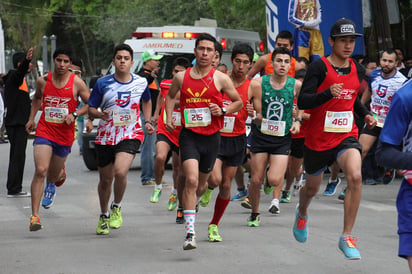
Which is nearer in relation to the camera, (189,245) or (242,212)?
(189,245)

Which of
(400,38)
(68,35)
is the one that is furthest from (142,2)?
(400,38)

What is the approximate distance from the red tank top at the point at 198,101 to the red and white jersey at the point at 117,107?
42.1 inches

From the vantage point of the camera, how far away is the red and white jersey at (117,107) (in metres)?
10.1

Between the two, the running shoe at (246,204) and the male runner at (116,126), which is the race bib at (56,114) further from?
the running shoe at (246,204)

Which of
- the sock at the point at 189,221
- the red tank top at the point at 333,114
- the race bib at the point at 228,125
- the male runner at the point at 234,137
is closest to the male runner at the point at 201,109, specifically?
the sock at the point at 189,221

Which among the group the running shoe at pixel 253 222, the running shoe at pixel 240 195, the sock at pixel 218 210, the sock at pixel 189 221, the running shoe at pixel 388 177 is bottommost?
the running shoe at pixel 388 177

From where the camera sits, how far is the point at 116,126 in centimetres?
1007

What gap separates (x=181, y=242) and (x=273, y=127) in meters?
2.41

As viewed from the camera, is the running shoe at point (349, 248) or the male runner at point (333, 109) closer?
the running shoe at point (349, 248)

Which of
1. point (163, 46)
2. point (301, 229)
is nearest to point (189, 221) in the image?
point (301, 229)

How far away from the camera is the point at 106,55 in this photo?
3034 inches

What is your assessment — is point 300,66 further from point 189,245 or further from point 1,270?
point 1,270

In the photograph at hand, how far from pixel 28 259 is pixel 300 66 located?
625 cm

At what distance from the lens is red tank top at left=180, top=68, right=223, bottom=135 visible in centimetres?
911
